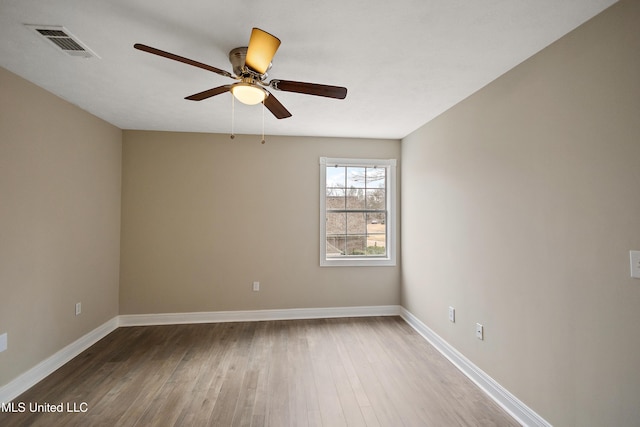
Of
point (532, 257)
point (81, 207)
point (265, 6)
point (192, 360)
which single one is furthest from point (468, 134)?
point (81, 207)

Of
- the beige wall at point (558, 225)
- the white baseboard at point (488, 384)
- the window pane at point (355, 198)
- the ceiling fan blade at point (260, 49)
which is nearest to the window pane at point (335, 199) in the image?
the window pane at point (355, 198)

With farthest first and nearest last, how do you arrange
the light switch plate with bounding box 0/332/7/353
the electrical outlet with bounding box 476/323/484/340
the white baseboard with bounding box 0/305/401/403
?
the white baseboard with bounding box 0/305/401/403
the electrical outlet with bounding box 476/323/484/340
the light switch plate with bounding box 0/332/7/353

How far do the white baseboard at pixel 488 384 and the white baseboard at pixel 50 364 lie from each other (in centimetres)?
371

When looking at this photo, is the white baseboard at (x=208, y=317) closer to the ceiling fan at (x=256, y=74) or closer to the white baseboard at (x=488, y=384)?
the white baseboard at (x=488, y=384)

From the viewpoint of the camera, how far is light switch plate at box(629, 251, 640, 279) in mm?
1454

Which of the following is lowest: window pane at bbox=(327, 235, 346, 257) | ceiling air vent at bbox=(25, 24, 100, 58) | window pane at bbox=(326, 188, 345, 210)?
window pane at bbox=(327, 235, 346, 257)

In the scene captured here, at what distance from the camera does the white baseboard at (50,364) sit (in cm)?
230

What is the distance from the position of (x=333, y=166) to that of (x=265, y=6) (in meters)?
2.75

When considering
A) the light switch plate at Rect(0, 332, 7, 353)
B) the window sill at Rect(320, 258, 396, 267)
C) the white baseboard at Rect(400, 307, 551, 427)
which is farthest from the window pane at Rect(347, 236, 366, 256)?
the light switch plate at Rect(0, 332, 7, 353)

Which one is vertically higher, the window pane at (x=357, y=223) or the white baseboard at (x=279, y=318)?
the window pane at (x=357, y=223)

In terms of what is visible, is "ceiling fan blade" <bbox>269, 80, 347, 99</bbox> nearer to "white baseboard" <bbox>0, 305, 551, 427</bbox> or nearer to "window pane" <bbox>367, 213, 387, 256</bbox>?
"white baseboard" <bbox>0, 305, 551, 427</bbox>

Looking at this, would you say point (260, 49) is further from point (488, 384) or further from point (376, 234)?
point (376, 234)

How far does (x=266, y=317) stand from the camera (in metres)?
4.04

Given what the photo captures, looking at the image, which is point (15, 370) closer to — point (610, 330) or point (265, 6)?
point (265, 6)
